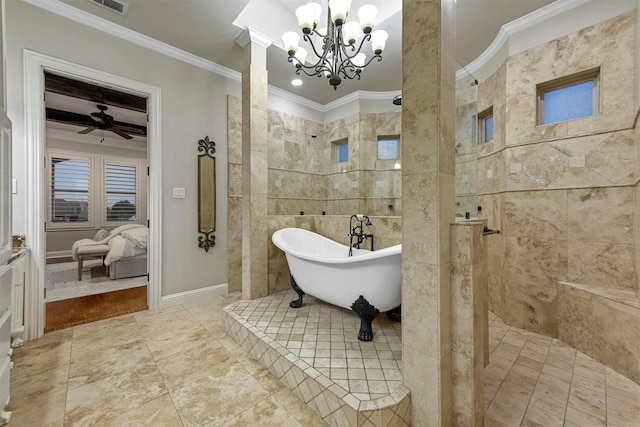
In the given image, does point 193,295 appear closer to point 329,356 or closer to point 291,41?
point 329,356

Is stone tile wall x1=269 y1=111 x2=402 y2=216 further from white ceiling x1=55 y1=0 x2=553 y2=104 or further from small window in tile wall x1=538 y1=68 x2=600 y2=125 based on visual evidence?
small window in tile wall x1=538 y1=68 x2=600 y2=125

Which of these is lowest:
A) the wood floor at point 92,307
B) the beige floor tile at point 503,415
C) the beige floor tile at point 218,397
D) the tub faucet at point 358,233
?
the beige floor tile at point 503,415

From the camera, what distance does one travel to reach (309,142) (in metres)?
4.21

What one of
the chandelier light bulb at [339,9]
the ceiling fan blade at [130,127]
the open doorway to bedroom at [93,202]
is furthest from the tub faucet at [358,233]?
the ceiling fan blade at [130,127]

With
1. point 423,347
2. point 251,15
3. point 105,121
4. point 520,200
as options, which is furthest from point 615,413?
point 105,121

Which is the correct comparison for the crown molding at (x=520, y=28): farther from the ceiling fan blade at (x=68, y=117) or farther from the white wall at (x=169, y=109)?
the ceiling fan blade at (x=68, y=117)

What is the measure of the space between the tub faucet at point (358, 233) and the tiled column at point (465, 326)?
1.25 meters

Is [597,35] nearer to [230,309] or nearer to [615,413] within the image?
[615,413]

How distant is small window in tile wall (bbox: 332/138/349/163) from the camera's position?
419 cm

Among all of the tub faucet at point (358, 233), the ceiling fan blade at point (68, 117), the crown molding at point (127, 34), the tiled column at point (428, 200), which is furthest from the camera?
the ceiling fan blade at point (68, 117)

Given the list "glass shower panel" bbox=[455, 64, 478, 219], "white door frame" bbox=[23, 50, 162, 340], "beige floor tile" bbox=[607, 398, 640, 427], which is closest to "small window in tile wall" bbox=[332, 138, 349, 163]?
"glass shower panel" bbox=[455, 64, 478, 219]

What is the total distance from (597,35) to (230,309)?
3.66 m

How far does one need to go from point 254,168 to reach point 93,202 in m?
5.44

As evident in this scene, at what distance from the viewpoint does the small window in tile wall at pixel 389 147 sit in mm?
3682
